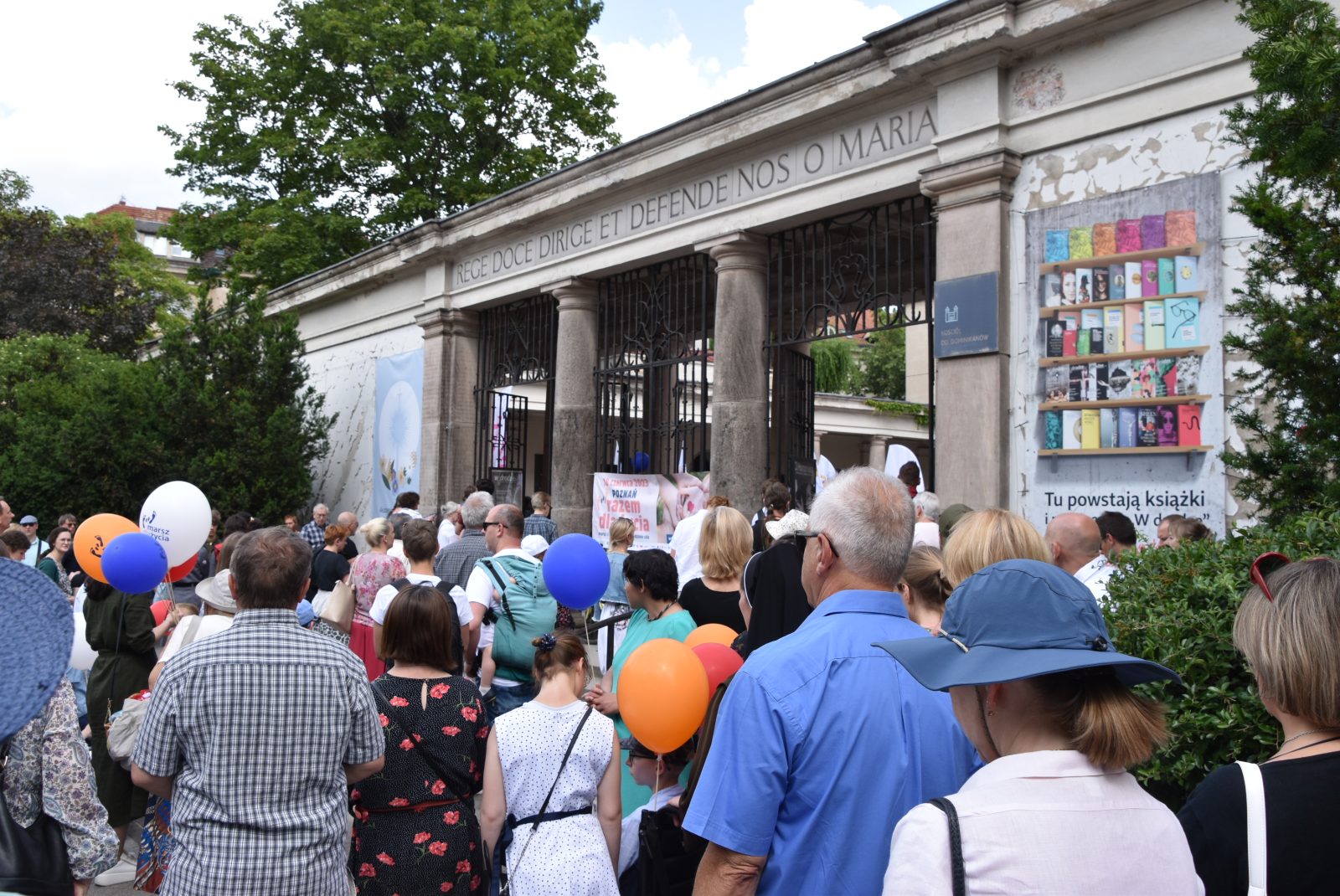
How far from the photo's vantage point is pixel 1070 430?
8398 mm

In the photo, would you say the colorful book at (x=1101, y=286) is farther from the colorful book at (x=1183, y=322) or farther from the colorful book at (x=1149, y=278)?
the colorful book at (x=1183, y=322)

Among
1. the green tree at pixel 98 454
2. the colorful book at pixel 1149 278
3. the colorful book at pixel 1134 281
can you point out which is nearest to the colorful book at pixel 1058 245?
the colorful book at pixel 1134 281

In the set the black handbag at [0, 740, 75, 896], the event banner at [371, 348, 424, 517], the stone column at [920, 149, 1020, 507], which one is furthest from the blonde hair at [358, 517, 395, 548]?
the event banner at [371, 348, 424, 517]

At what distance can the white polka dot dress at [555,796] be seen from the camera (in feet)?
11.3

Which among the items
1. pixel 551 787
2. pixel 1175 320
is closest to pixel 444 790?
pixel 551 787

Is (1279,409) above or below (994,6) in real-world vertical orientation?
below

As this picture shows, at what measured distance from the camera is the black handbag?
2602mm

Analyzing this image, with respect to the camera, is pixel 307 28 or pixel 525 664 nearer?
pixel 525 664

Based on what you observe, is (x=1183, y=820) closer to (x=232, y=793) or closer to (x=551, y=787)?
(x=551, y=787)

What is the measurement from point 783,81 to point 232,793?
9.32 m

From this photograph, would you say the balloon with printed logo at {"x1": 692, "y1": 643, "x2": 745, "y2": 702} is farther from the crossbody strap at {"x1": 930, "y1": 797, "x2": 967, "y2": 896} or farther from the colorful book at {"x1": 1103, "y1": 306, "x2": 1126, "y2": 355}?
the colorful book at {"x1": 1103, "y1": 306, "x2": 1126, "y2": 355}

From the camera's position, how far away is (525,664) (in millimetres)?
5785

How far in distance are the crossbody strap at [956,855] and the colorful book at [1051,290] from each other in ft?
25.1

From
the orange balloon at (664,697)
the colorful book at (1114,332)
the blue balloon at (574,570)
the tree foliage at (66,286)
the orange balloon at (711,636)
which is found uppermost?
the tree foliage at (66,286)
